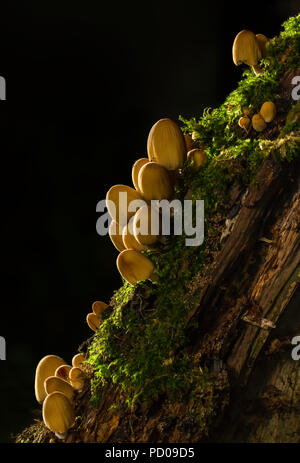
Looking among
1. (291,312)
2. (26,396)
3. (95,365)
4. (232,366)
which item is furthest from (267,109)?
(26,396)

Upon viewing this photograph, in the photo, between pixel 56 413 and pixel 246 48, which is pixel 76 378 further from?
pixel 246 48

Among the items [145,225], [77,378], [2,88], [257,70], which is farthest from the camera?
[2,88]

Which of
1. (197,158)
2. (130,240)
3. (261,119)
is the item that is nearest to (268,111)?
(261,119)

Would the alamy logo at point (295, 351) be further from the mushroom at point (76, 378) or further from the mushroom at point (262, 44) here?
the mushroom at point (262, 44)

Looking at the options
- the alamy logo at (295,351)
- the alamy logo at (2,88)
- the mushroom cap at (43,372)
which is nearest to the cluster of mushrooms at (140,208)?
the mushroom cap at (43,372)

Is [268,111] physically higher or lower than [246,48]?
lower

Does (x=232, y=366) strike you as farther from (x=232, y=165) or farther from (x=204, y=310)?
(x=232, y=165)
